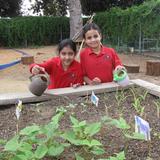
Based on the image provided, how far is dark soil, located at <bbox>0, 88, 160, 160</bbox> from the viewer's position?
208 cm

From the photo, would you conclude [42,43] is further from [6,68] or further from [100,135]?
[100,135]

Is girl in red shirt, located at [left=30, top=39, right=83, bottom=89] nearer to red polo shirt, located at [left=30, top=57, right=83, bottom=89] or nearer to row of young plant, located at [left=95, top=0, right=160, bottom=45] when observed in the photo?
red polo shirt, located at [left=30, top=57, right=83, bottom=89]

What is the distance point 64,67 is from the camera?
367 cm

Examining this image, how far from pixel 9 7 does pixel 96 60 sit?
2295 cm

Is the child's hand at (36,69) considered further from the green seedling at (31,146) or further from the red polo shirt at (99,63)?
the green seedling at (31,146)

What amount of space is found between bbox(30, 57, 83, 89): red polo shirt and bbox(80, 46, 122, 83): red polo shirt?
82 millimetres

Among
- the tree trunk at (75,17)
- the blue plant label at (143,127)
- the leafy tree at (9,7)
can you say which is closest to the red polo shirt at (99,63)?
the blue plant label at (143,127)

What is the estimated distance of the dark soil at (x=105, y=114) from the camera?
2.08 m

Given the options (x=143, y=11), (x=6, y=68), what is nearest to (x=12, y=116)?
(x=6, y=68)

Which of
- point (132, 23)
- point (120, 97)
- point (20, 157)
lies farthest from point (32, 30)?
point (20, 157)

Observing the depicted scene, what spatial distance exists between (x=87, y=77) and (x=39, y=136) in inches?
63.1

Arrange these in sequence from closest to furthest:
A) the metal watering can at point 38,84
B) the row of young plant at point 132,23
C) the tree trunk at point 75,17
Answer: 1. the metal watering can at point 38,84
2. the row of young plant at point 132,23
3. the tree trunk at point 75,17

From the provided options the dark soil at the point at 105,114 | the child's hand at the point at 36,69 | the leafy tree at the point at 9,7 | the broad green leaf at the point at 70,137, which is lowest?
the dark soil at the point at 105,114

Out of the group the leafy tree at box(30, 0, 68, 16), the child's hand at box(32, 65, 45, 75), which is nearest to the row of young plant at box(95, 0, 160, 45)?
the leafy tree at box(30, 0, 68, 16)
